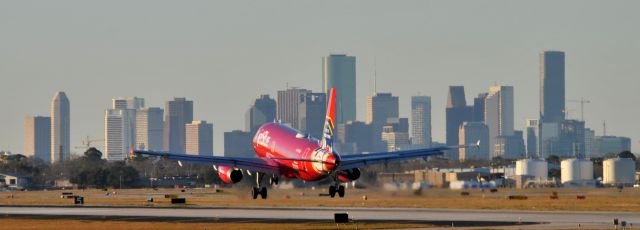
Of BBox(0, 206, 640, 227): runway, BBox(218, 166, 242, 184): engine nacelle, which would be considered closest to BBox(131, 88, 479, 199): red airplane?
BBox(218, 166, 242, 184): engine nacelle

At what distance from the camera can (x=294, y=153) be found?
138250 mm

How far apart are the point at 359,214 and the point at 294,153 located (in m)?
12.3

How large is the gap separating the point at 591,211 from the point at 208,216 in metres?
31.6

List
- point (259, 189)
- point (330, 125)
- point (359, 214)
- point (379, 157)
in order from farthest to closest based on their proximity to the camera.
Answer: point (259, 189)
point (379, 157)
point (330, 125)
point (359, 214)

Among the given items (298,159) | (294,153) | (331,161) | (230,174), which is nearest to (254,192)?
(230,174)

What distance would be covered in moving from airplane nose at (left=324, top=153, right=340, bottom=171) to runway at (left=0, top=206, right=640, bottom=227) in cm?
374

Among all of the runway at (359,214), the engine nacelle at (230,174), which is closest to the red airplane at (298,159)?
the engine nacelle at (230,174)

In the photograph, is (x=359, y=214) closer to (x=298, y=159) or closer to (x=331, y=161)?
(x=331, y=161)

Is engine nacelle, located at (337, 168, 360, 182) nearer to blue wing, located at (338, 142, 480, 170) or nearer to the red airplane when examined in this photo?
the red airplane

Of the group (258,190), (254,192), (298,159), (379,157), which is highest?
(379,157)

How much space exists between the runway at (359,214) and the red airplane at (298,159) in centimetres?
302

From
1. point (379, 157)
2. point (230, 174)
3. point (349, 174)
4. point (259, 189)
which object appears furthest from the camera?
point (259, 189)

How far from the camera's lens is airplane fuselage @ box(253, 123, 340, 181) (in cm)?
13188

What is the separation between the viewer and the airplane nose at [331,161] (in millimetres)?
129500
